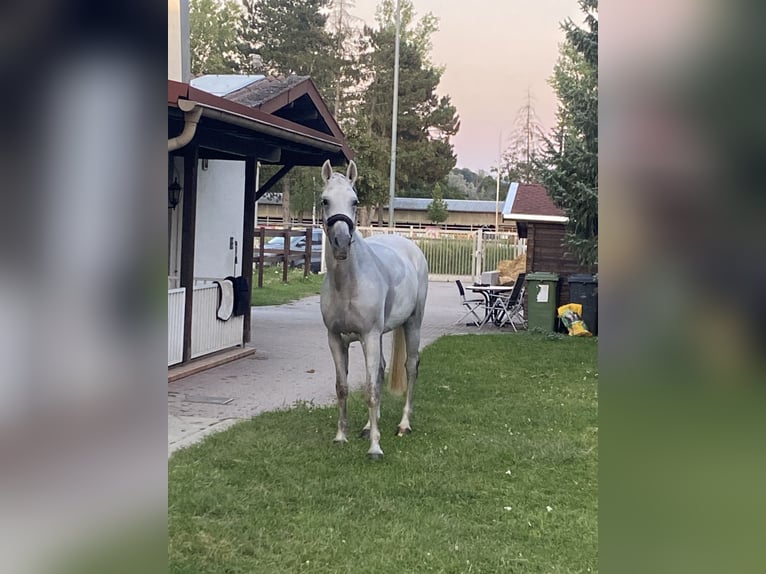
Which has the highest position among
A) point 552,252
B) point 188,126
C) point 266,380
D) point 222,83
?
point 222,83

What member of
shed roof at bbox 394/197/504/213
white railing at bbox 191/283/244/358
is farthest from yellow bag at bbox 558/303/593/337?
shed roof at bbox 394/197/504/213

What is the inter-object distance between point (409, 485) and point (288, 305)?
34.6ft

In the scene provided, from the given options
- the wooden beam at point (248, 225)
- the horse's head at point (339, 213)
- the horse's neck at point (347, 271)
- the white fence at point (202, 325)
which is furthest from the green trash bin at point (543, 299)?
the horse's head at point (339, 213)

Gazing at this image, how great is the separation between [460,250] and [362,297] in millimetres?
18667

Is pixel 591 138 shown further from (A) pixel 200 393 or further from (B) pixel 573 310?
(A) pixel 200 393

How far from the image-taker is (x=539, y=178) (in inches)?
426

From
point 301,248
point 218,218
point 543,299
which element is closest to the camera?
point 218,218

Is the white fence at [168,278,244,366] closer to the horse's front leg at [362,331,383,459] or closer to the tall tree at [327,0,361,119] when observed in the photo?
the horse's front leg at [362,331,383,459]

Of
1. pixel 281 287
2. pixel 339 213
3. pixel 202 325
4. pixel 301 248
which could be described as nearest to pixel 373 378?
pixel 339 213

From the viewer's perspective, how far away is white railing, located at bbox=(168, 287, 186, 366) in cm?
711

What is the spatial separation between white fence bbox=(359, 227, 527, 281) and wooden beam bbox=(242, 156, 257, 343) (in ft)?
42.9

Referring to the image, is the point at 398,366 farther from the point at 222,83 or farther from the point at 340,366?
the point at 222,83

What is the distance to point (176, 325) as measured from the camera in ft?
23.7
